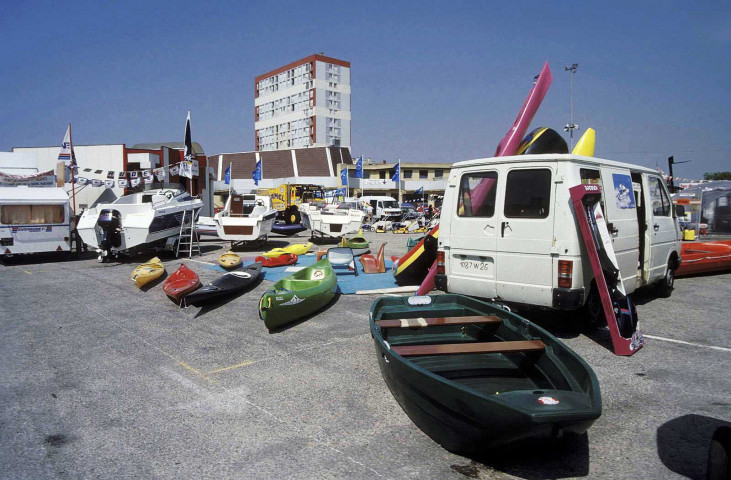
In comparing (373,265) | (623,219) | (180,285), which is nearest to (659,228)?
(623,219)

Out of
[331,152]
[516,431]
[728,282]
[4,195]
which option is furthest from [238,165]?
[516,431]

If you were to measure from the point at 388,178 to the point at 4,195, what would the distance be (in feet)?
173

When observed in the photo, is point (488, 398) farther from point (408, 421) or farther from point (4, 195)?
point (4, 195)

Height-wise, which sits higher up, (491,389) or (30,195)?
(30,195)

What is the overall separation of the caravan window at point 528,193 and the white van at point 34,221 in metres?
12.9

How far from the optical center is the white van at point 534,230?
208 inches

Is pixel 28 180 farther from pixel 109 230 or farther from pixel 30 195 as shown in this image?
pixel 109 230

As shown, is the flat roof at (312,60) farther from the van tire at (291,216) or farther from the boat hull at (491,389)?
the boat hull at (491,389)

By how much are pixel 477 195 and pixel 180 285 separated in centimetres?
536

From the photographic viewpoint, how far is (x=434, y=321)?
4766 millimetres

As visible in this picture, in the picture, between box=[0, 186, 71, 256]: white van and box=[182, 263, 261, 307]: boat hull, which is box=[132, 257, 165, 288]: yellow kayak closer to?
box=[182, 263, 261, 307]: boat hull

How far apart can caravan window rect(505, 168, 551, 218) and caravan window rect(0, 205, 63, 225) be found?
13002mm

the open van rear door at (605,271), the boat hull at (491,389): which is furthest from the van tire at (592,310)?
the boat hull at (491,389)

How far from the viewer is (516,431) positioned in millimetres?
2680
